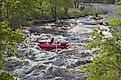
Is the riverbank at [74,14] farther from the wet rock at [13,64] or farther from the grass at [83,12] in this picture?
the wet rock at [13,64]

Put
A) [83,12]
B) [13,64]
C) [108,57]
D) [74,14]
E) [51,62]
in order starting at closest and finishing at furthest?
[108,57] < [13,64] < [51,62] < [74,14] < [83,12]

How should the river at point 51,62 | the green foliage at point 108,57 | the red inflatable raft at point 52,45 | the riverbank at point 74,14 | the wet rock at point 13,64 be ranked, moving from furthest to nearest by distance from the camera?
the riverbank at point 74,14 → the red inflatable raft at point 52,45 → the wet rock at point 13,64 → the river at point 51,62 → the green foliage at point 108,57

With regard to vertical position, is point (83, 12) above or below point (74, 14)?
below

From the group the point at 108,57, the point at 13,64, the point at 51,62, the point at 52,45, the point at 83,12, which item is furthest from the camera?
the point at 83,12

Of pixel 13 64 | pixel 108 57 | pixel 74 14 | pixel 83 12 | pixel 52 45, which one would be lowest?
pixel 83 12

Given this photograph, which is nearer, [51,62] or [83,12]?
[51,62]

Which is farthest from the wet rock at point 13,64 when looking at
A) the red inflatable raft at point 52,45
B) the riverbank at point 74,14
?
the riverbank at point 74,14

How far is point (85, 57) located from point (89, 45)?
53.5 ft

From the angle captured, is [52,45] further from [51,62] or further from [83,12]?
[83,12]

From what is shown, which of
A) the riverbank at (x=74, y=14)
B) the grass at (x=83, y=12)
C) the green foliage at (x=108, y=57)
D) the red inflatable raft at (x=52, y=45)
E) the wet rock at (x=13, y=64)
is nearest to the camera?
the green foliage at (x=108, y=57)

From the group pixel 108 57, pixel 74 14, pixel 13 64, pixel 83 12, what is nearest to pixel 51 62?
pixel 13 64

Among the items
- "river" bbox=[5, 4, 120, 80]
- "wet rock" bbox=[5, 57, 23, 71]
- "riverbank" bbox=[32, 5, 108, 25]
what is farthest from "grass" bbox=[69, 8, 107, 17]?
"wet rock" bbox=[5, 57, 23, 71]

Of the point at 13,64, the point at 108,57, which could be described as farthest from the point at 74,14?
the point at 108,57

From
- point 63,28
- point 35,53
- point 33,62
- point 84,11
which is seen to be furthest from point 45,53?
point 84,11
